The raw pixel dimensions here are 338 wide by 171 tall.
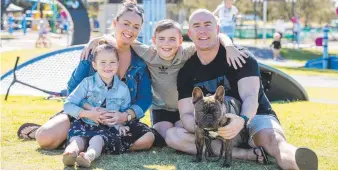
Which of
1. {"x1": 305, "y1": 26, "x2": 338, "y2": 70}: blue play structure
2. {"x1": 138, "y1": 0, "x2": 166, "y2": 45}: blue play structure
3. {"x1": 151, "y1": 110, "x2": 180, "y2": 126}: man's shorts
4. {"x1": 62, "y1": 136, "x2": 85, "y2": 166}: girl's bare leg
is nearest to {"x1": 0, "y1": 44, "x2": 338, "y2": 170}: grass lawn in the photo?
{"x1": 62, "y1": 136, "x2": 85, "y2": 166}: girl's bare leg

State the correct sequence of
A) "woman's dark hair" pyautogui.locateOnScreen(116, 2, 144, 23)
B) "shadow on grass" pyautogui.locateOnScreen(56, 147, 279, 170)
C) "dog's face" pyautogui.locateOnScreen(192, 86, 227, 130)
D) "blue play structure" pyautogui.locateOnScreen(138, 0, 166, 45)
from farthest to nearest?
"blue play structure" pyautogui.locateOnScreen(138, 0, 166, 45)
"woman's dark hair" pyautogui.locateOnScreen(116, 2, 144, 23)
"shadow on grass" pyautogui.locateOnScreen(56, 147, 279, 170)
"dog's face" pyautogui.locateOnScreen(192, 86, 227, 130)

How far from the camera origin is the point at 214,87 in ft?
16.9

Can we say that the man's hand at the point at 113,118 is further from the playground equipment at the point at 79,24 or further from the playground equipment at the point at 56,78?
the playground equipment at the point at 79,24

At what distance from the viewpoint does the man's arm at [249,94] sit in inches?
188

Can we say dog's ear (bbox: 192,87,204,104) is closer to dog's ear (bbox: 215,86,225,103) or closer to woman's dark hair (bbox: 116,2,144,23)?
dog's ear (bbox: 215,86,225,103)

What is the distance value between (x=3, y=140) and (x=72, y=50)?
3.79m

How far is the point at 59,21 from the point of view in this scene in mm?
49344

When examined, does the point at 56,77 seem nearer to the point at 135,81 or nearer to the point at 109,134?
the point at 135,81

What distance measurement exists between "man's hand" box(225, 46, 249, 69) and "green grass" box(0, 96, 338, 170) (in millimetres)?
840

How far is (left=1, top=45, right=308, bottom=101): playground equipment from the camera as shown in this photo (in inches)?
379

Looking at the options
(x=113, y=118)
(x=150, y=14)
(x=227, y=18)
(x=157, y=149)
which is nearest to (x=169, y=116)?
(x=157, y=149)

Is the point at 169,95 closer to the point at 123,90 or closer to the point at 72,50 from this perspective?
the point at 123,90

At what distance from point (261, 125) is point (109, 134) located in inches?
53.4

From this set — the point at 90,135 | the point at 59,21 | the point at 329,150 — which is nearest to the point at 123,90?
the point at 90,135
